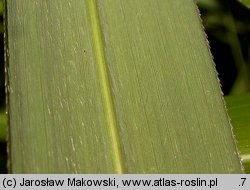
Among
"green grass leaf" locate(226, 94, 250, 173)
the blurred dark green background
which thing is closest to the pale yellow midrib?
"green grass leaf" locate(226, 94, 250, 173)

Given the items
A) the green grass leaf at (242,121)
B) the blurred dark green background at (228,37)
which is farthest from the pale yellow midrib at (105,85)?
the blurred dark green background at (228,37)

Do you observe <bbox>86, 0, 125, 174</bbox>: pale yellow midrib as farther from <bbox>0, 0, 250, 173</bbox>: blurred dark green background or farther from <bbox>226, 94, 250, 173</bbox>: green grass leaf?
<bbox>0, 0, 250, 173</bbox>: blurred dark green background

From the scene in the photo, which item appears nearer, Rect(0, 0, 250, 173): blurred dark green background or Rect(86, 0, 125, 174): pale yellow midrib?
Rect(86, 0, 125, 174): pale yellow midrib

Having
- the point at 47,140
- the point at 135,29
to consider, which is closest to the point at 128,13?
the point at 135,29

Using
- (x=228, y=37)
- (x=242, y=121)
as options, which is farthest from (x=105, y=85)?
(x=228, y=37)

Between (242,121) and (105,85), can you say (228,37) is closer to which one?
(242,121)
